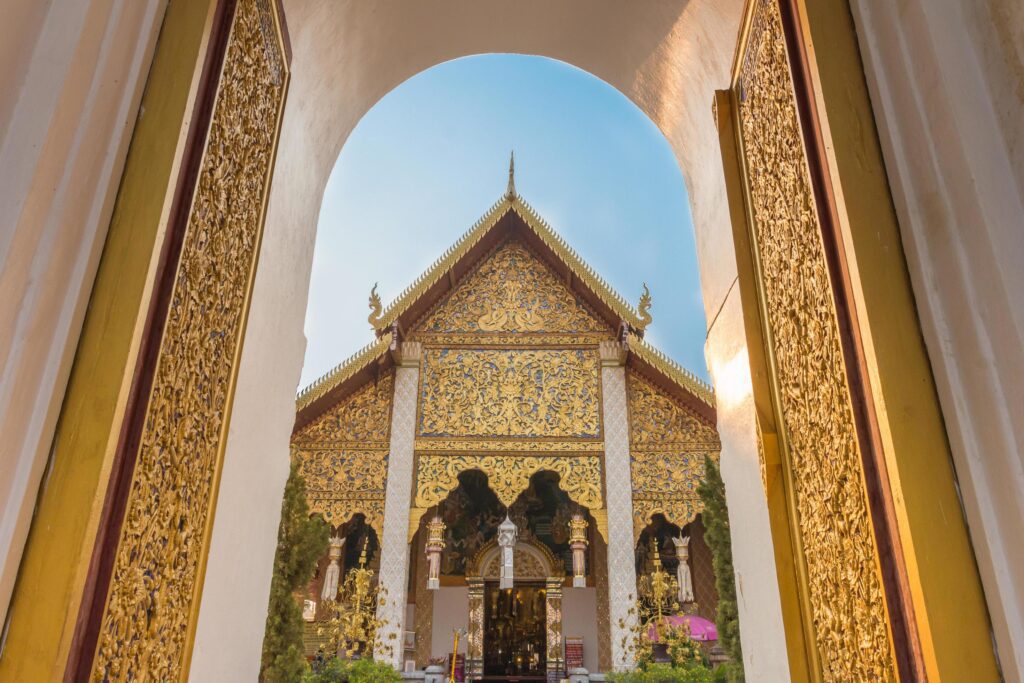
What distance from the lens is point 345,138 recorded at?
241 centimetres

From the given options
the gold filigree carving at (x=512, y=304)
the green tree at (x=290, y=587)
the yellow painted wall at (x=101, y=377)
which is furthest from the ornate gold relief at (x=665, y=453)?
the yellow painted wall at (x=101, y=377)

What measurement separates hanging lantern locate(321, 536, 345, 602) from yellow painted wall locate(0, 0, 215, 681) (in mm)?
7318

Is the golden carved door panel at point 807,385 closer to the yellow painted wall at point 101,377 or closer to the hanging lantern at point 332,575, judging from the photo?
the yellow painted wall at point 101,377

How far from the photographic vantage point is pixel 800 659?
131cm

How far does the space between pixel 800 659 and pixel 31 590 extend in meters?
1.15

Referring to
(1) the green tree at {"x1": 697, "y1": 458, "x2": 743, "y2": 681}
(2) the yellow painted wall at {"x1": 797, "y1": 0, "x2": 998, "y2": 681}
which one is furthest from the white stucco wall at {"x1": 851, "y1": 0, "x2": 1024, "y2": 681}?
(1) the green tree at {"x1": 697, "y1": 458, "x2": 743, "y2": 681}

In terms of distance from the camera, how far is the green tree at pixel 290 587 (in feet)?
14.8

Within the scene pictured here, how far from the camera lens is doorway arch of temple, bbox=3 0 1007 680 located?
2.99 ft

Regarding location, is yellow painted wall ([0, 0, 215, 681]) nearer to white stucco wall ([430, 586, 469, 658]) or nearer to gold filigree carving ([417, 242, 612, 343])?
gold filigree carving ([417, 242, 612, 343])

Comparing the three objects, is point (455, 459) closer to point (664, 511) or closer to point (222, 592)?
point (664, 511)

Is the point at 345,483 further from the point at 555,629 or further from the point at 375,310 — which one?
the point at 555,629

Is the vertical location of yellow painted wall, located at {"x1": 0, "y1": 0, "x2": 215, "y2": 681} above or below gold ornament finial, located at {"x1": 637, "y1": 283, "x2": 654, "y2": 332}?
below

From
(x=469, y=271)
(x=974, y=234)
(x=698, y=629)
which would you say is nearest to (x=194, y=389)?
(x=974, y=234)

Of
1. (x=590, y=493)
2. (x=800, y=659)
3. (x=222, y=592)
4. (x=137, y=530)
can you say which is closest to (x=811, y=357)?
(x=800, y=659)
